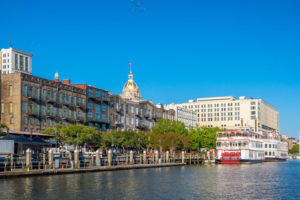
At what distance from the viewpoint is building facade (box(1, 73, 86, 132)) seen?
8769 centimetres

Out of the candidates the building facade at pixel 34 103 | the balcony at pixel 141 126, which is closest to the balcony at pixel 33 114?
the building facade at pixel 34 103

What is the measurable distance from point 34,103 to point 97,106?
78.9 ft

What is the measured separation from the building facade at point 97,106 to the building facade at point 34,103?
20.0 ft

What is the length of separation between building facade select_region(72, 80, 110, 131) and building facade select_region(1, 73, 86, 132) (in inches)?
240

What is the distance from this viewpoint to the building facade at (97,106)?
356ft

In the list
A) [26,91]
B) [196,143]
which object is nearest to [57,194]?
[26,91]

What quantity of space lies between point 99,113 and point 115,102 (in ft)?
28.9

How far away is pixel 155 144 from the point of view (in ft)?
377

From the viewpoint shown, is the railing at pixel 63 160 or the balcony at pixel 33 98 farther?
the balcony at pixel 33 98

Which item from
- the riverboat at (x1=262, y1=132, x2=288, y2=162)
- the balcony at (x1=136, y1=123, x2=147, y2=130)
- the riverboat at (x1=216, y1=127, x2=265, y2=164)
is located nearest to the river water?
the riverboat at (x1=216, y1=127, x2=265, y2=164)

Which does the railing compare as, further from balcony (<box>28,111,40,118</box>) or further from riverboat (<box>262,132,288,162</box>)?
riverboat (<box>262,132,288,162</box>)

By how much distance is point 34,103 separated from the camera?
299 feet

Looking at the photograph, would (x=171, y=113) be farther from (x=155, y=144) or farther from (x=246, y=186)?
(x=246, y=186)

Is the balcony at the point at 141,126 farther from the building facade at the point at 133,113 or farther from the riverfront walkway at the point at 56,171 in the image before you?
the riverfront walkway at the point at 56,171
